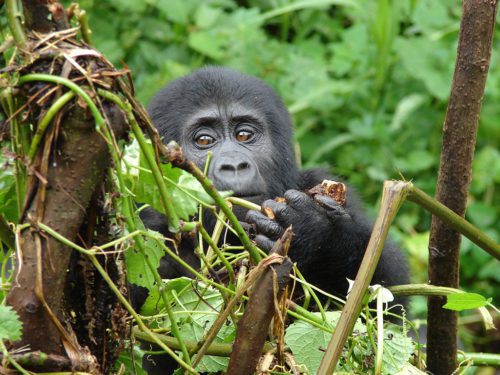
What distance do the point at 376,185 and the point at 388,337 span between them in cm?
336

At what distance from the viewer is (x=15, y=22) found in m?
1.37

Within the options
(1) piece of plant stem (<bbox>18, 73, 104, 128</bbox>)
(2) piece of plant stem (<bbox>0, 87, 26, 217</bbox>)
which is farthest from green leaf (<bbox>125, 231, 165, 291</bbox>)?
(1) piece of plant stem (<bbox>18, 73, 104, 128</bbox>)

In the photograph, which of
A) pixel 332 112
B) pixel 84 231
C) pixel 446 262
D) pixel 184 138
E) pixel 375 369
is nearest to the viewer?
pixel 84 231

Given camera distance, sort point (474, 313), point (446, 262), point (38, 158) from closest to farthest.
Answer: point (38, 158) < point (446, 262) < point (474, 313)

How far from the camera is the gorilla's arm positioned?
2.46 meters

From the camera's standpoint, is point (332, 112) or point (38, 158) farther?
point (332, 112)

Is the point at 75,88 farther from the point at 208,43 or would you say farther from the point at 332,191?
the point at 208,43

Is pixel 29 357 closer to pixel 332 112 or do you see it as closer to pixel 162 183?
pixel 162 183

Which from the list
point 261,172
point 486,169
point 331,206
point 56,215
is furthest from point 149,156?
point 486,169

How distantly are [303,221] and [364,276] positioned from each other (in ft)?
2.98

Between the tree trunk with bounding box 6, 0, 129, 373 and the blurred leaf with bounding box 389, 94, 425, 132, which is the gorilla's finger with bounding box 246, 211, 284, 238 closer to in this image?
the tree trunk with bounding box 6, 0, 129, 373

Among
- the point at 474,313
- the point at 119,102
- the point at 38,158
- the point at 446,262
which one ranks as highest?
the point at 119,102

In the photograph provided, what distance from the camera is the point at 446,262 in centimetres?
218

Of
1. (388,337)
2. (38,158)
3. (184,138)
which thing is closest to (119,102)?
(38,158)
